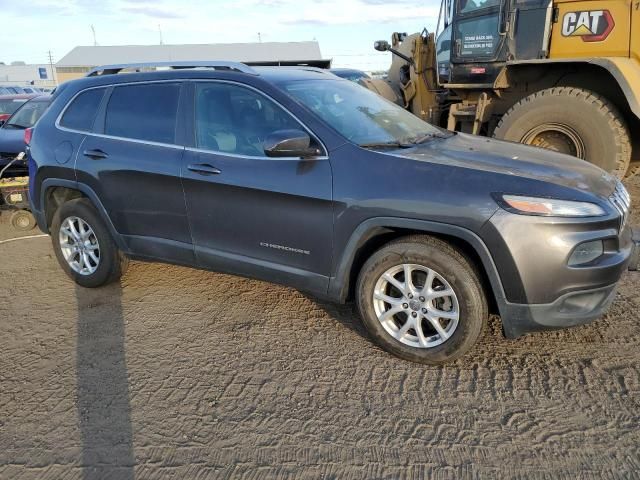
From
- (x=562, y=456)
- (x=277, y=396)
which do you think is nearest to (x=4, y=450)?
(x=277, y=396)

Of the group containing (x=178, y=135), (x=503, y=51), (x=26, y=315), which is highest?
(x=503, y=51)

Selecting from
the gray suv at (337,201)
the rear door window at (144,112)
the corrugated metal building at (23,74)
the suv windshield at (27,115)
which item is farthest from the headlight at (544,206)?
the corrugated metal building at (23,74)

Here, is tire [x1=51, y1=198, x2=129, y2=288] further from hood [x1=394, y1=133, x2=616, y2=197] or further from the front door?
hood [x1=394, y1=133, x2=616, y2=197]

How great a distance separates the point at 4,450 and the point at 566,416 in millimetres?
2896

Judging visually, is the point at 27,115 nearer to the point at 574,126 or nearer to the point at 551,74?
the point at 551,74

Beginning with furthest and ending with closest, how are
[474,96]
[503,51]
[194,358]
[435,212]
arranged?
[474,96], [503,51], [194,358], [435,212]

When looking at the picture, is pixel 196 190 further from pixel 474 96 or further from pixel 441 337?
pixel 474 96

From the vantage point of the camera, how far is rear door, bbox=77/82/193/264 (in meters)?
3.82

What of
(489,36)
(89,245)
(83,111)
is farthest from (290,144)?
(489,36)

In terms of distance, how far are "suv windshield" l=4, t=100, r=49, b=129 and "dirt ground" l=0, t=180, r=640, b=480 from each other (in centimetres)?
638

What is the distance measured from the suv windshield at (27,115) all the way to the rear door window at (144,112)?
6141 mm

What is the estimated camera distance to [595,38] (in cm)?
597

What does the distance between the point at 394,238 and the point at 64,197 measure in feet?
10.3

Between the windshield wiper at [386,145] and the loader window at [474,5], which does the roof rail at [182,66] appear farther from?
the loader window at [474,5]
